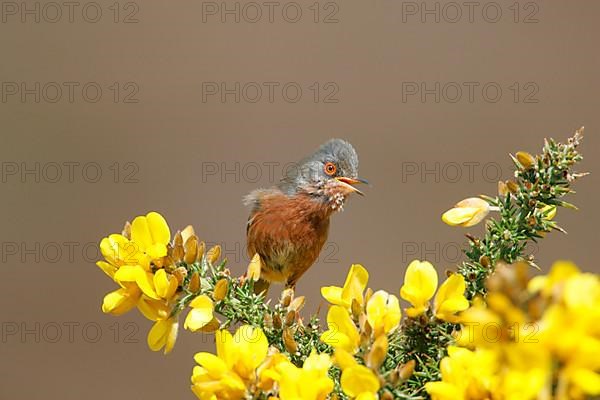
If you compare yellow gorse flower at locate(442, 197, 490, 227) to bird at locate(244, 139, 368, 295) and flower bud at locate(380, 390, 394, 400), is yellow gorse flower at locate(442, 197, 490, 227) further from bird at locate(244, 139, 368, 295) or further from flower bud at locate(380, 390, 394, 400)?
bird at locate(244, 139, 368, 295)

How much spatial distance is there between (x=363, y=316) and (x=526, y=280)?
36 cm

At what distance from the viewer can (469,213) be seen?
41.1 inches

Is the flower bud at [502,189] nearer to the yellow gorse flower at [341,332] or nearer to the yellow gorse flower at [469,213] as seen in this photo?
the yellow gorse flower at [469,213]

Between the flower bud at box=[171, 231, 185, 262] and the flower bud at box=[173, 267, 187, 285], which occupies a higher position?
the flower bud at box=[171, 231, 185, 262]

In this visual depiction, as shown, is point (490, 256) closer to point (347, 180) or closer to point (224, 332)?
point (224, 332)

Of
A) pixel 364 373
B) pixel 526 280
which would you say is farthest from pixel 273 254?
pixel 526 280

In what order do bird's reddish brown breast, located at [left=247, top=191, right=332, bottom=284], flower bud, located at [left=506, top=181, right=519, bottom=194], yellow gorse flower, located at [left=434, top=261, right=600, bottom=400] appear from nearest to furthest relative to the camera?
yellow gorse flower, located at [left=434, top=261, right=600, bottom=400] → flower bud, located at [left=506, top=181, right=519, bottom=194] → bird's reddish brown breast, located at [left=247, top=191, right=332, bottom=284]

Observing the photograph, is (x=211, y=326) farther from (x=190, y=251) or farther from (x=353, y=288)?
(x=353, y=288)

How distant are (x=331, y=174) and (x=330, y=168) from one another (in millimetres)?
32

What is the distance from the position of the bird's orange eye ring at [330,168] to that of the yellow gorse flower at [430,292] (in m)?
2.28

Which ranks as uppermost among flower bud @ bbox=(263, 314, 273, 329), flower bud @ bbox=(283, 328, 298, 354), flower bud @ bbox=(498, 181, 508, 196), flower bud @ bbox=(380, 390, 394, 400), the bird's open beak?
flower bud @ bbox=(498, 181, 508, 196)

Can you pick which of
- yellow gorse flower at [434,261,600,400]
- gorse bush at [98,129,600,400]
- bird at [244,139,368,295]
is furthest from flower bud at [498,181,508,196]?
bird at [244,139,368,295]

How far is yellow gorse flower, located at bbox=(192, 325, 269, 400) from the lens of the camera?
0.77 metres

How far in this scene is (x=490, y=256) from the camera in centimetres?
101
